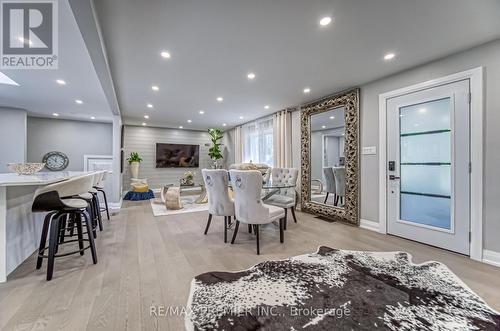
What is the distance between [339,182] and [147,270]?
3.65 m

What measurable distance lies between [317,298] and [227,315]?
0.74 meters

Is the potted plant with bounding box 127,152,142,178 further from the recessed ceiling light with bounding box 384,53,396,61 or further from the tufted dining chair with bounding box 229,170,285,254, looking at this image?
the recessed ceiling light with bounding box 384,53,396,61

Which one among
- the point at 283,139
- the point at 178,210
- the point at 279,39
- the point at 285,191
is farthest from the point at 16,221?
the point at 283,139

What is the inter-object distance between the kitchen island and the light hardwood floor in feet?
0.55

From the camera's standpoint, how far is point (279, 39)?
2.31 meters

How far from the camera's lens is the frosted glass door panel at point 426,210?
2705 millimetres

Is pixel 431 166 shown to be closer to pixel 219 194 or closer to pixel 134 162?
pixel 219 194

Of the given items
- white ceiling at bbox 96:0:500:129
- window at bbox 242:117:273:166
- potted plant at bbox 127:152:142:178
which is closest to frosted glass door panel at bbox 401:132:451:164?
white ceiling at bbox 96:0:500:129

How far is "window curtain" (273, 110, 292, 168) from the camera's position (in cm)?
519

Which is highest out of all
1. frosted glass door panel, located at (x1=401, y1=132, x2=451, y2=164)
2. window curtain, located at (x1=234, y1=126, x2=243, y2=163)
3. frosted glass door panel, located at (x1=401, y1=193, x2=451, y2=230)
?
window curtain, located at (x1=234, y1=126, x2=243, y2=163)

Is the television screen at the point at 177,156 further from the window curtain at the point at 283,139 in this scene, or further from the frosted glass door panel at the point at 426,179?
the frosted glass door panel at the point at 426,179

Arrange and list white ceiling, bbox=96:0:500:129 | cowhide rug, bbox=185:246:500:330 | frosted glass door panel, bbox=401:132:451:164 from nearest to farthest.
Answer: cowhide rug, bbox=185:246:500:330, white ceiling, bbox=96:0:500:129, frosted glass door panel, bbox=401:132:451:164

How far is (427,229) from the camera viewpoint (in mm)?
2838

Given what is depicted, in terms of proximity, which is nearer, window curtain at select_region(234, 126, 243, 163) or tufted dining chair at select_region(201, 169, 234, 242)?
tufted dining chair at select_region(201, 169, 234, 242)
